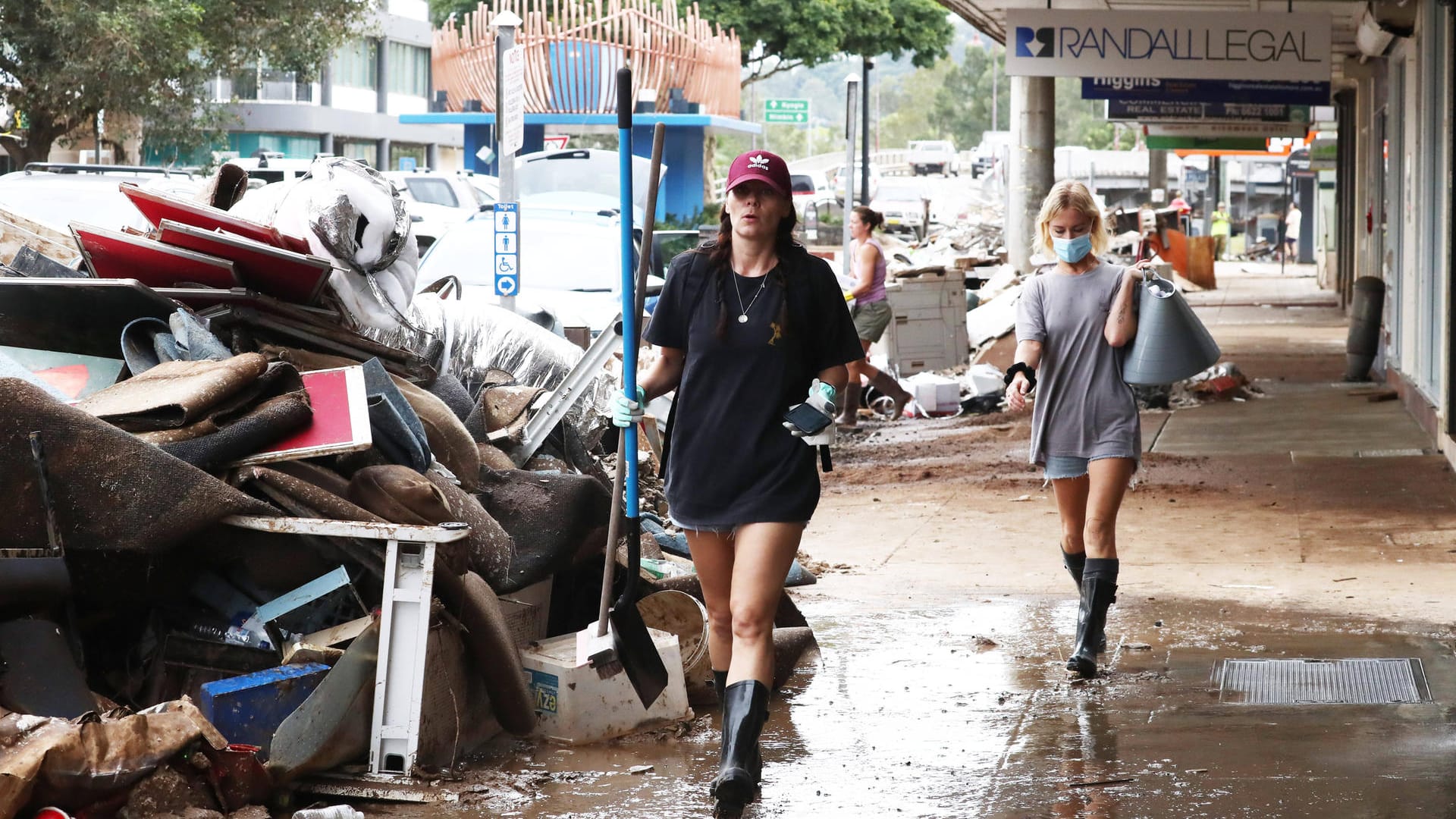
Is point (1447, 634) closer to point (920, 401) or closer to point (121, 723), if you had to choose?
point (121, 723)

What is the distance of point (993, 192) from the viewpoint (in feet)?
223

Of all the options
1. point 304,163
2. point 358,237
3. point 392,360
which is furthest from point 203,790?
point 304,163

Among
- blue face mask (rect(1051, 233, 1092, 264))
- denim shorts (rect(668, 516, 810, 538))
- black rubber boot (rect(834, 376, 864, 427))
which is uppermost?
blue face mask (rect(1051, 233, 1092, 264))

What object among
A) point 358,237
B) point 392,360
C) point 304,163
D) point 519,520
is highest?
point 304,163

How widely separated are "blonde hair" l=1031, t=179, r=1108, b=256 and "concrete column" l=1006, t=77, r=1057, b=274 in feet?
60.8

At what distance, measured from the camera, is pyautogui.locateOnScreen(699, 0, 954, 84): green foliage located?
154ft

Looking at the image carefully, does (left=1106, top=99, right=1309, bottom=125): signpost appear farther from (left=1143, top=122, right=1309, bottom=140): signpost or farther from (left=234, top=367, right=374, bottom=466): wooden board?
(left=234, top=367, right=374, bottom=466): wooden board

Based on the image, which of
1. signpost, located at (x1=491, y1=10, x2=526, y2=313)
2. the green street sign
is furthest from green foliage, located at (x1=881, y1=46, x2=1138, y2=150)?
signpost, located at (x1=491, y1=10, x2=526, y2=313)

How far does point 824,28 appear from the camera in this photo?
46969mm

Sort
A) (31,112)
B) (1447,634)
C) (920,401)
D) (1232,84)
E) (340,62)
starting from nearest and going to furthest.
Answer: (1447,634)
(920,401)
(1232,84)
(31,112)
(340,62)

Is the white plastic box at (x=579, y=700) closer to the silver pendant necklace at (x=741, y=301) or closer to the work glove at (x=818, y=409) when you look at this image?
the work glove at (x=818, y=409)

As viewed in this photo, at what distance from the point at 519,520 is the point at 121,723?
188 cm

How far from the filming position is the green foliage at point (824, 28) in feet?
154

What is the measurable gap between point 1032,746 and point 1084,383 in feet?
5.13
